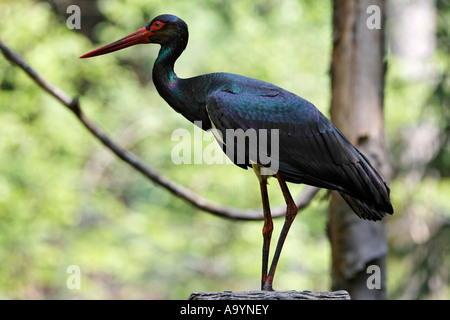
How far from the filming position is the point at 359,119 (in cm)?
538

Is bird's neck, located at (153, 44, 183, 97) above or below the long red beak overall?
below

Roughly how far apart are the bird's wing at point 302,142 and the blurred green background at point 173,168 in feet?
16.9

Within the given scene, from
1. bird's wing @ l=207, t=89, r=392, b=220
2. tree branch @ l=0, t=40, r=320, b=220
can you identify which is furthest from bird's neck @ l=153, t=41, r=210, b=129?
tree branch @ l=0, t=40, r=320, b=220

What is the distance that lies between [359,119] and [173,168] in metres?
5.94

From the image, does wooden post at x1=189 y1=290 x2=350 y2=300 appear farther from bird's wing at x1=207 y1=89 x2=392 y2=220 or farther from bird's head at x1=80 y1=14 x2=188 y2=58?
bird's head at x1=80 y1=14 x2=188 y2=58

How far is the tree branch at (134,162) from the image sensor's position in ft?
15.6

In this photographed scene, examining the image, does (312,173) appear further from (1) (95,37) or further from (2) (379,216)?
(1) (95,37)

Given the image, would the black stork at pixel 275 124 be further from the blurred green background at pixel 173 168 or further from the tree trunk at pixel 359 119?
the blurred green background at pixel 173 168

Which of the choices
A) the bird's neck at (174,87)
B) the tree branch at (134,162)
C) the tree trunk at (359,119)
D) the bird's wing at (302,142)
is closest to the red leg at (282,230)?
the bird's wing at (302,142)

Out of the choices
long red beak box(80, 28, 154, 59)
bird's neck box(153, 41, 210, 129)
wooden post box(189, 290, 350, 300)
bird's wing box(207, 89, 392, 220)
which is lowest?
wooden post box(189, 290, 350, 300)

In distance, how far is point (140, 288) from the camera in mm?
14289

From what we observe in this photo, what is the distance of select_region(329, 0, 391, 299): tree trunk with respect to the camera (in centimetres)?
538

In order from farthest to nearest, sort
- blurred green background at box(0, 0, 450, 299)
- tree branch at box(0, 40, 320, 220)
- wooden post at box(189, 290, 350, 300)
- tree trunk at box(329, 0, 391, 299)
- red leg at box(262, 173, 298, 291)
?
1. blurred green background at box(0, 0, 450, 299)
2. tree trunk at box(329, 0, 391, 299)
3. tree branch at box(0, 40, 320, 220)
4. red leg at box(262, 173, 298, 291)
5. wooden post at box(189, 290, 350, 300)

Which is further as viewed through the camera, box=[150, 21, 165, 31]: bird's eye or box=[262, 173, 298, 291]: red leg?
box=[150, 21, 165, 31]: bird's eye
